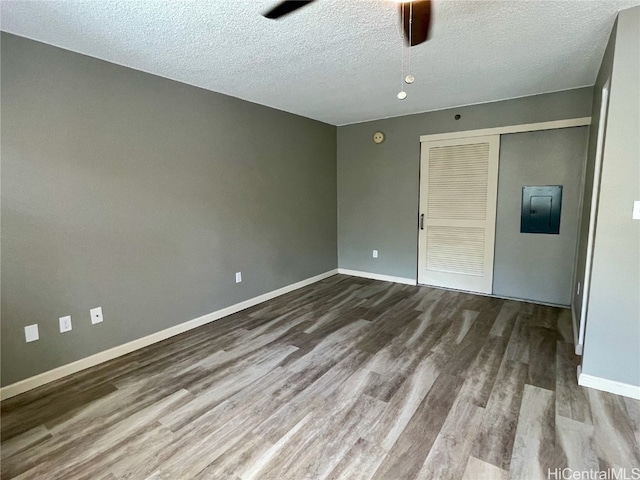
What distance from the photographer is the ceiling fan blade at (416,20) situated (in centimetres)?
183

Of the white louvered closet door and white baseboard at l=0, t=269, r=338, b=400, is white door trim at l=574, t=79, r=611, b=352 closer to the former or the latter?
the white louvered closet door

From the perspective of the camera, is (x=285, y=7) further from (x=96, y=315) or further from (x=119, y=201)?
(x=96, y=315)

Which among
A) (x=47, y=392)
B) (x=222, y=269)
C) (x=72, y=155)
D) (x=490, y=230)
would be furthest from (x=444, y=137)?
(x=47, y=392)

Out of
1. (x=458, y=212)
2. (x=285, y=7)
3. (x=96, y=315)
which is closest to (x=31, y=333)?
(x=96, y=315)

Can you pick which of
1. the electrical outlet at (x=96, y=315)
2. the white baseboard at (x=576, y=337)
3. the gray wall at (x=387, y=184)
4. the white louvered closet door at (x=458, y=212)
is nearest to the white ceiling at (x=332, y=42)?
the gray wall at (x=387, y=184)

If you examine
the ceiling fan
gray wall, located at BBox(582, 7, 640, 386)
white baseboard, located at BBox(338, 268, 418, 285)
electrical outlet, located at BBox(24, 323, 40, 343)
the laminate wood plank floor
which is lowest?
the laminate wood plank floor

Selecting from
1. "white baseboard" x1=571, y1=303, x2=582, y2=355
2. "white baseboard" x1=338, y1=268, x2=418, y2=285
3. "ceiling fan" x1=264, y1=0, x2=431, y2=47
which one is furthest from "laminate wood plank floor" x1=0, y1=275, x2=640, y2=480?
"ceiling fan" x1=264, y1=0, x2=431, y2=47

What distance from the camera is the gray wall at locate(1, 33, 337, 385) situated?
218 centimetres

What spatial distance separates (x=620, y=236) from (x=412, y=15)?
1882 mm

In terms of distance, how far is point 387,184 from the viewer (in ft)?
15.5

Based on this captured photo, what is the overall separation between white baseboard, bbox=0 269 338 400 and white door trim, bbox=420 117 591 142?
2.95 metres

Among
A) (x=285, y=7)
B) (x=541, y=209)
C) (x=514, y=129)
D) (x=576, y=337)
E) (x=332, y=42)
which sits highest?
(x=332, y=42)

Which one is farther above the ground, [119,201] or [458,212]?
[119,201]

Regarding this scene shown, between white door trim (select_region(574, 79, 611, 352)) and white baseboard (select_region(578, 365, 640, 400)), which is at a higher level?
white door trim (select_region(574, 79, 611, 352))
